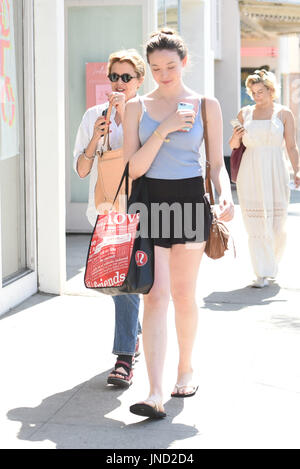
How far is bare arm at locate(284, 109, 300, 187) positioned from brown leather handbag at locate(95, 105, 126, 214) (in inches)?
136

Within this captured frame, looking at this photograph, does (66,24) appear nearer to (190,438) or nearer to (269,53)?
(190,438)

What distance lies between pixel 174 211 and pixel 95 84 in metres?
7.31

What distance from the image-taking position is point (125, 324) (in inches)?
205

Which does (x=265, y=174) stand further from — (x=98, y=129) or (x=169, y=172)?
(x=169, y=172)

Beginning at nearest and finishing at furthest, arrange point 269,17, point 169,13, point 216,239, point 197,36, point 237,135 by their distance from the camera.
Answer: point 216,239
point 237,135
point 169,13
point 197,36
point 269,17

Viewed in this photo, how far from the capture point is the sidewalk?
4.21 m

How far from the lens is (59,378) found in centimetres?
520

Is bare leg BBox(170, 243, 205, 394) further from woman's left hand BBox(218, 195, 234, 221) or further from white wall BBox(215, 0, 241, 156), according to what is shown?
white wall BBox(215, 0, 241, 156)

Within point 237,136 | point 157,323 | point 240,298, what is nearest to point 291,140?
point 237,136

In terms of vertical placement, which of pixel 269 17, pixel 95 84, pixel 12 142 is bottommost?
pixel 12 142

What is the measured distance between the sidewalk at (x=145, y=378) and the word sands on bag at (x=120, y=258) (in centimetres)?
66

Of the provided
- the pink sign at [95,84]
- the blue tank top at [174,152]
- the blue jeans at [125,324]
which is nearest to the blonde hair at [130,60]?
the blue tank top at [174,152]

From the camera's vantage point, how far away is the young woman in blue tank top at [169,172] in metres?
4.46

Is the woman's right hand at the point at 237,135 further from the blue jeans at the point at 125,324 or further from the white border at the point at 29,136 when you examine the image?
the blue jeans at the point at 125,324
